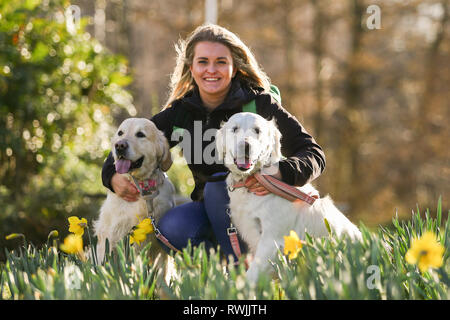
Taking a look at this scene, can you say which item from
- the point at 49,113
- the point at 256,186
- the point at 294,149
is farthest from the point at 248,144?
the point at 49,113

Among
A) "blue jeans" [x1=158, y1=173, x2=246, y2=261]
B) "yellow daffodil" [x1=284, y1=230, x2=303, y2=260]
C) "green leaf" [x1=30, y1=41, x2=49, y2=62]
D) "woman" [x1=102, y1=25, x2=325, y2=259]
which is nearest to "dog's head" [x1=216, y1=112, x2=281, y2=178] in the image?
"woman" [x1=102, y1=25, x2=325, y2=259]

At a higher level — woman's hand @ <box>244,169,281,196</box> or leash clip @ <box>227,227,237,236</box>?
woman's hand @ <box>244,169,281,196</box>

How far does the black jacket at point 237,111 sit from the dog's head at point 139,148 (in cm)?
17

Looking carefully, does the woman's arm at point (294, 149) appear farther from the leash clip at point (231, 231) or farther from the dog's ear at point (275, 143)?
the leash clip at point (231, 231)

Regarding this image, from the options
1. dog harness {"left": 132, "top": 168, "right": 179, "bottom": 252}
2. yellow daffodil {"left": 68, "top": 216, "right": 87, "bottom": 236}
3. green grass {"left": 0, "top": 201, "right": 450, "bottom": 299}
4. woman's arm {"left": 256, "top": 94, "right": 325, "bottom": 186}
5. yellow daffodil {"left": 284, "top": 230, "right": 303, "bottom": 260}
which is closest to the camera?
green grass {"left": 0, "top": 201, "right": 450, "bottom": 299}

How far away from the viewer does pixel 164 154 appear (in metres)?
3.15

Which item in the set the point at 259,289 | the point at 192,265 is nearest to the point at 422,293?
the point at 259,289

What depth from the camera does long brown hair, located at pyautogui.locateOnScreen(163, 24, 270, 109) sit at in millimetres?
3189

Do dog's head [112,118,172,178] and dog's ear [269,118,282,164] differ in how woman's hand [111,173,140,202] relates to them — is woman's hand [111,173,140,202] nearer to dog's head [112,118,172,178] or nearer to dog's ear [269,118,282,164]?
dog's head [112,118,172,178]

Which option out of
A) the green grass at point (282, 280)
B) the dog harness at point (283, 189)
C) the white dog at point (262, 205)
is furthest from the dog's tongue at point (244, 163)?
the green grass at point (282, 280)

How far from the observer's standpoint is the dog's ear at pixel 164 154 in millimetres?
3127

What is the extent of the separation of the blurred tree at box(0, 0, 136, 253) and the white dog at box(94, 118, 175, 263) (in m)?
1.52

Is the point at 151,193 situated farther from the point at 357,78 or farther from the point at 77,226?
the point at 357,78

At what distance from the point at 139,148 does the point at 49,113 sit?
2.39 m
